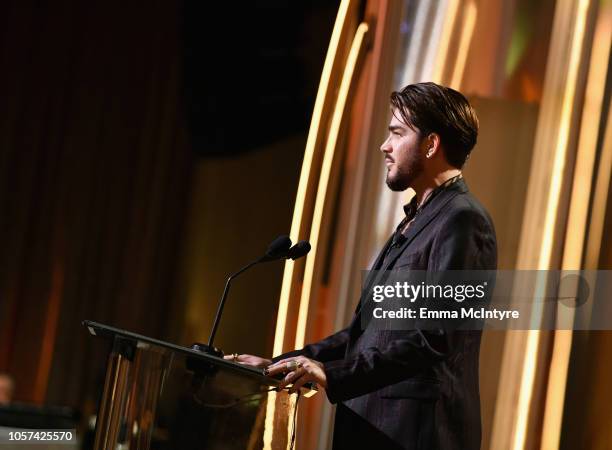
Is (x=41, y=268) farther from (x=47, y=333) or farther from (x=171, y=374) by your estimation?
(x=171, y=374)

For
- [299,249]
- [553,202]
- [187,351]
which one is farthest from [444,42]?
[187,351]

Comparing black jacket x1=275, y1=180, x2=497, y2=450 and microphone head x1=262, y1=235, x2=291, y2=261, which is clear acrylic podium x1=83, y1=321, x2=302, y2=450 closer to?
black jacket x1=275, y1=180, x2=497, y2=450

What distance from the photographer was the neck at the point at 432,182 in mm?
2098

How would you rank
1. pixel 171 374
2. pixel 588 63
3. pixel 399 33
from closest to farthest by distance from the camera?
1. pixel 171 374
2. pixel 588 63
3. pixel 399 33

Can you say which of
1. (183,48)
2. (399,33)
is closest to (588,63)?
(399,33)

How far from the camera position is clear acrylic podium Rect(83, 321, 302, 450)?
178cm

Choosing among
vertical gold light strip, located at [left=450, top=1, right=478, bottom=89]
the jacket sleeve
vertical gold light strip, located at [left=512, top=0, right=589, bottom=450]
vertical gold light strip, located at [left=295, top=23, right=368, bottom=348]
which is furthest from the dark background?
the jacket sleeve

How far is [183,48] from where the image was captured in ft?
19.6

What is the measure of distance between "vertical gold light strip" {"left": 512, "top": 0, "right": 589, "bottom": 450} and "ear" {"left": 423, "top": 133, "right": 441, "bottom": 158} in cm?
50

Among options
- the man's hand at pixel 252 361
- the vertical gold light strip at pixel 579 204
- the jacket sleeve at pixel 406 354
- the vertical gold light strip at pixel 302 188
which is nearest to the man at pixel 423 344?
the jacket sleeve at pixel 406 354

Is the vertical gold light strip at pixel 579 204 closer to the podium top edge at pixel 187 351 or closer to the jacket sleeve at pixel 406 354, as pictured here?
the jacket sleeve at pixel 406 354

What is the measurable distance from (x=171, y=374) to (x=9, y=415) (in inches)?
28.0

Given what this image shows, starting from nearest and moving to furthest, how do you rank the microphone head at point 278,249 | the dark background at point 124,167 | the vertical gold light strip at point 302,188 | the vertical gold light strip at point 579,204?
the microphone head at point 278,249 < the vertical gold light strip at point 579,204 < the vertical gold light strip at point 302,188 < the dark background at point 124,167

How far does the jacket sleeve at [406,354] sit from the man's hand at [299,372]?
2 cm
